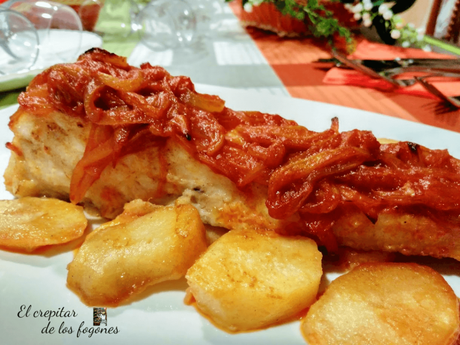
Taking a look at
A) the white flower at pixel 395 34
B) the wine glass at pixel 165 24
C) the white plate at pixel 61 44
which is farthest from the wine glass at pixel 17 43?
the white flower at pixel 395 34

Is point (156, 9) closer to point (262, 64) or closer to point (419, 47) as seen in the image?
point (262, 64)

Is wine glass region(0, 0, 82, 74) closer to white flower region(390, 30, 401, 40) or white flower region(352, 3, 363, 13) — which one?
white flower region(352, 3, 363, 13)

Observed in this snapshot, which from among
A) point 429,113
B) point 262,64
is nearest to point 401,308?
point 429,113

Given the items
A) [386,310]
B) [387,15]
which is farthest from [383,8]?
[386,310]

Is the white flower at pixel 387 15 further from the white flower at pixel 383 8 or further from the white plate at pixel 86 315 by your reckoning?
the white plate at pixel 86 315

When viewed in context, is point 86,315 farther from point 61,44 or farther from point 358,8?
point 358,8

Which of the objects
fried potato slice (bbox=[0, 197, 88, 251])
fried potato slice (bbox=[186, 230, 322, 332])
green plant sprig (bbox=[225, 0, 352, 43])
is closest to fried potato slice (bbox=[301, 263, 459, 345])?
fried potato slice (bbox=[186, 230, 322, 332])
